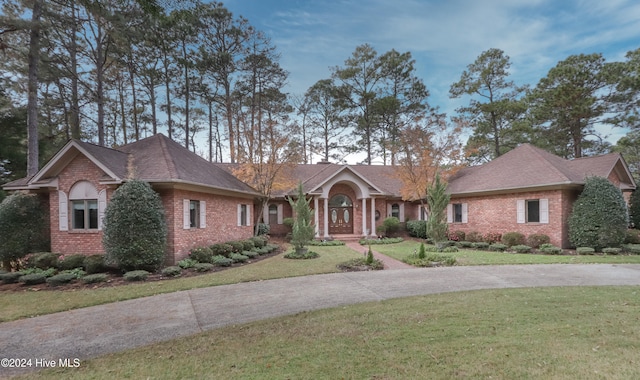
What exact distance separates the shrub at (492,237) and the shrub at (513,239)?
1.09 m

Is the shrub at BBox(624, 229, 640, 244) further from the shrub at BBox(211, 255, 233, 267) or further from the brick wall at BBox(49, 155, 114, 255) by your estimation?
the brick wall at BBox(49, 155, 114, 255)

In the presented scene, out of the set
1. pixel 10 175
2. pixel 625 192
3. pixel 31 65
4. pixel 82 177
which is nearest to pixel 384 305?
pixel 82 177

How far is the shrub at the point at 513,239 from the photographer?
14.5 meters

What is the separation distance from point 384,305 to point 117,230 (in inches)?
328

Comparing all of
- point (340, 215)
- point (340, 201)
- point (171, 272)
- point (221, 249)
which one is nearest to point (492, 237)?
point (340, 215)

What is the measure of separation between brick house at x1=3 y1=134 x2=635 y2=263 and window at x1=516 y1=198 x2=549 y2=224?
0.04 metres

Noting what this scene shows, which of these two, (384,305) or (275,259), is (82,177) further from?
(384,305)

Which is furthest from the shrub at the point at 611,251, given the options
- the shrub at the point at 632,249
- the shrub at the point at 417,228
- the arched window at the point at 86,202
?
the arched window at the point at 86,202

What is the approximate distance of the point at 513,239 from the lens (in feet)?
47.7

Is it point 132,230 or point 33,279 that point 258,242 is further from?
point 33,279

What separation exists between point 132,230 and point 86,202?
3034mm

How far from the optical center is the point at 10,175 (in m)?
17.8

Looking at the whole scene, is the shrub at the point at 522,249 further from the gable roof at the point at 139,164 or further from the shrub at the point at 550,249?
the gable roof at the point at 139,164

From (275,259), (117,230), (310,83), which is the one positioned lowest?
(275,259)
